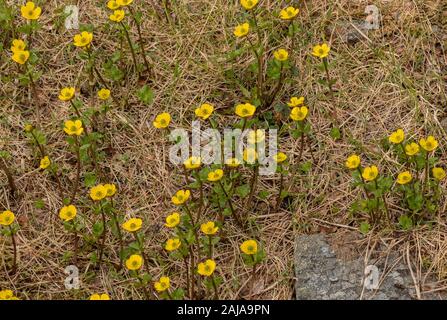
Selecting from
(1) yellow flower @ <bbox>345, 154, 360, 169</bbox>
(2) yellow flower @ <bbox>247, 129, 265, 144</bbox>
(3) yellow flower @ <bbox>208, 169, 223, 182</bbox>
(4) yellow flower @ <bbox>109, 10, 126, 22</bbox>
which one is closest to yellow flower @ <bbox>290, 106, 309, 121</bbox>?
(2) yellow flower @ <bbox>247, 129, 265, 144</bbox>

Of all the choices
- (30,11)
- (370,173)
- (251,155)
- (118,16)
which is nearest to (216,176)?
(251,155)

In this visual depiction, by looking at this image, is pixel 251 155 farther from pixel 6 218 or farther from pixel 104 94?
pixel 6 218

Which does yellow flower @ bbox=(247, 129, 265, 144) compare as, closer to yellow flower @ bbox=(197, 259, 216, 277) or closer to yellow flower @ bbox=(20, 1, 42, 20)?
yellow flower @ bbox=(197, 259, 216, 277)

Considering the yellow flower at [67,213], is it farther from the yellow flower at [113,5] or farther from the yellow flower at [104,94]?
the yellow flower at [113,5]

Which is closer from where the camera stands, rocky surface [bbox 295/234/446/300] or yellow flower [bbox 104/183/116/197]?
rocky surface [bbox 295/234/446/300]

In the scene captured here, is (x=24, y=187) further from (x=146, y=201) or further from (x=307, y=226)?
(x=307, y=226)

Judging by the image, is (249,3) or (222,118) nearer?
(249,3)

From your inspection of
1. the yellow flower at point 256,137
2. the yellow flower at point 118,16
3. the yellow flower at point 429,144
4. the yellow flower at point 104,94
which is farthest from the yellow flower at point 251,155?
the yellow flower at point 118,16
